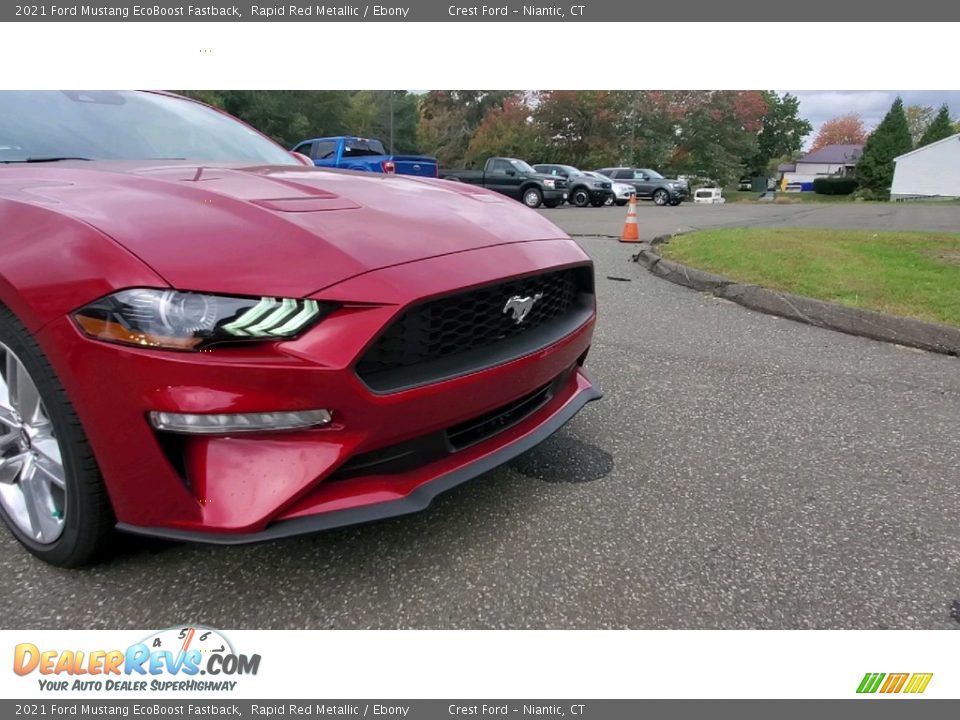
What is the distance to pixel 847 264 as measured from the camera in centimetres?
614

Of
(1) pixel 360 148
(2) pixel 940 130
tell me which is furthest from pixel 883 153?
→ (1) pixel 360 148

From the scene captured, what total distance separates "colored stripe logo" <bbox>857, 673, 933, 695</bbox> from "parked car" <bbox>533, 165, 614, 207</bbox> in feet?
66.0

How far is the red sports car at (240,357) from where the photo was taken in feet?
4.65

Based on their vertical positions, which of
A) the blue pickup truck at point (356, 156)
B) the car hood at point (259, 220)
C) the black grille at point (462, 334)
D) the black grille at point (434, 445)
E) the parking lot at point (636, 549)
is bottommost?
the parking lot at point (636, 549)

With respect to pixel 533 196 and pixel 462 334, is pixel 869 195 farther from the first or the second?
pixel 462 334

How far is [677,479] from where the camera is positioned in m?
2.39

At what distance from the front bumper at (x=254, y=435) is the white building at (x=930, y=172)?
5422cm

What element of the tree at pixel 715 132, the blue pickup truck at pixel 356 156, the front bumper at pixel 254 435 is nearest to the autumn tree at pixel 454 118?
the tree at pixel 715 132

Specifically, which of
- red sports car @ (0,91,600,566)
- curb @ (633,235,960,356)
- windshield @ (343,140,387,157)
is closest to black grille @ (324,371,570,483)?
red sports car @ (0,91,600,566)

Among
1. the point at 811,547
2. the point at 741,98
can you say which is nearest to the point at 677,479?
the point at 811,547

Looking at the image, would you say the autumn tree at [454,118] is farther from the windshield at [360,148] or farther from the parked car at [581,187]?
the windshield at [360,148]

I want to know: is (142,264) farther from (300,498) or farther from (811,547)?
(811,547)

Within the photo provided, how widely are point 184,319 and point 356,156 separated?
1383 centimetres
